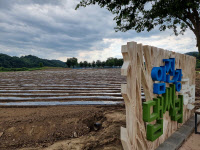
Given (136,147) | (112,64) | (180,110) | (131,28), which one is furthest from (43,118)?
(112,64)

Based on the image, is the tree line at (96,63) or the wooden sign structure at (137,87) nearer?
the wooden sign structure at (137,87)

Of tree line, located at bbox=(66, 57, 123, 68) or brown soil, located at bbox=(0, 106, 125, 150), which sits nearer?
brown soil, located at bbox=(0, 106, 125, 150)

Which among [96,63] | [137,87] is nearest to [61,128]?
[137,87]

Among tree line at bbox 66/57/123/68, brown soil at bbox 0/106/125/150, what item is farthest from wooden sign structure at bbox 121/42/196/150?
tree line at bbox 66/57/123/68

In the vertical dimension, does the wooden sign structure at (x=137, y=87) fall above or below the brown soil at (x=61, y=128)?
above

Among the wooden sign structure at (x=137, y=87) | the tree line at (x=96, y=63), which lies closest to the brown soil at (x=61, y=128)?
the wooden sign structure at (x=137, y=87)

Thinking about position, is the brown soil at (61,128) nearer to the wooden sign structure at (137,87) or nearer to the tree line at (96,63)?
the wooden sign structure at (137,87)

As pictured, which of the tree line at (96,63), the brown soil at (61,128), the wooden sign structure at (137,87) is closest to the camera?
the wooden sign structure at (137,87)

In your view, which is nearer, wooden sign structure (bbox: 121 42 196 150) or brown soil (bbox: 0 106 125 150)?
wooden sign structure (bbox: 121 42 196 150)

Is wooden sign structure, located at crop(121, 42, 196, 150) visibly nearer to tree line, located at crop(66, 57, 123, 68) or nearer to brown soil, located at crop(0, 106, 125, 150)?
brown soil, located at crop(0, 106, 125, 150)

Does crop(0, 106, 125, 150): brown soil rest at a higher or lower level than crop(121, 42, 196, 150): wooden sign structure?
lower

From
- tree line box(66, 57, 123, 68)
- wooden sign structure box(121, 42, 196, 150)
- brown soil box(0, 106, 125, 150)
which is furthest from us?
tree line box(66, 57, 123, 68)

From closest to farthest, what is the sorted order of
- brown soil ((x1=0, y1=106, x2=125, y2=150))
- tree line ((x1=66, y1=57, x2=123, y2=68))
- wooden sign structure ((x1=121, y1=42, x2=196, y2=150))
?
wooden sign structure ((x1=121, y1=42, x2=196, y2=150)), brown soil ((x1=0, y1=106, x2=125, y2=150)), tree line ((x1=66, y1=57, x2=123, y2=68))

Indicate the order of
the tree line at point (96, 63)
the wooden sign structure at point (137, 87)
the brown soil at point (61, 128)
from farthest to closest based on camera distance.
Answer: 1. the tree line at point (96, 63)
2. the brown soil at point (61, 128)
3. the wooden sign structure at point (137, 87)
